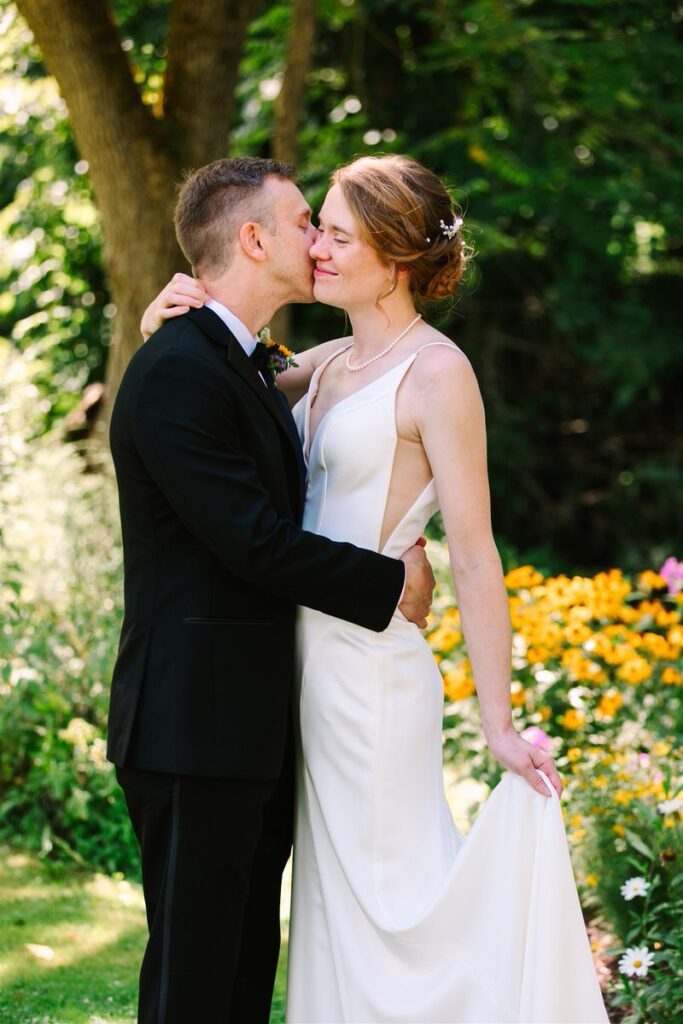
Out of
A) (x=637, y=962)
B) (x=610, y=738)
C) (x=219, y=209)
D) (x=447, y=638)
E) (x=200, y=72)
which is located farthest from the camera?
(x=200, y=72)

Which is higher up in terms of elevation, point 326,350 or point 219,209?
point 219,209

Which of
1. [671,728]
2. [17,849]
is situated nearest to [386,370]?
[671,728]

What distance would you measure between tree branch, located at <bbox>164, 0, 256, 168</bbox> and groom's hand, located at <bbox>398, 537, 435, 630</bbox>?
11.6 ft

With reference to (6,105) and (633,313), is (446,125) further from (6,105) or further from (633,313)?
(6,105)

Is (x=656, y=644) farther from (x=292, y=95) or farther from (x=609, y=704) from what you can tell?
(x=292, y=95)

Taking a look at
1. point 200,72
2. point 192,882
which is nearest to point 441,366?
point 192,882

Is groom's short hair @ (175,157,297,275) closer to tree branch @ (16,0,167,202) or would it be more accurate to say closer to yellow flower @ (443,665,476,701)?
yellow flower @ (443,665,476,701)

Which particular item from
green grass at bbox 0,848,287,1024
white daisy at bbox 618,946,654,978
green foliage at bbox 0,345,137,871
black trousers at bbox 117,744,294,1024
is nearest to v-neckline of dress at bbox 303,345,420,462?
black trousers at bbox 117,744,294,1024

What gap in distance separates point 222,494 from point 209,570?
194 millimetres

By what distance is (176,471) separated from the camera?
7.84 ft

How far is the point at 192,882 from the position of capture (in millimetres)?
2447

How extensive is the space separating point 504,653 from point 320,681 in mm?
418

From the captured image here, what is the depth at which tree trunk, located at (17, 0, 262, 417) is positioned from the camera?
5398 mm

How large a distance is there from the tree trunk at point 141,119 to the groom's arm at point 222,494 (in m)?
3.43
